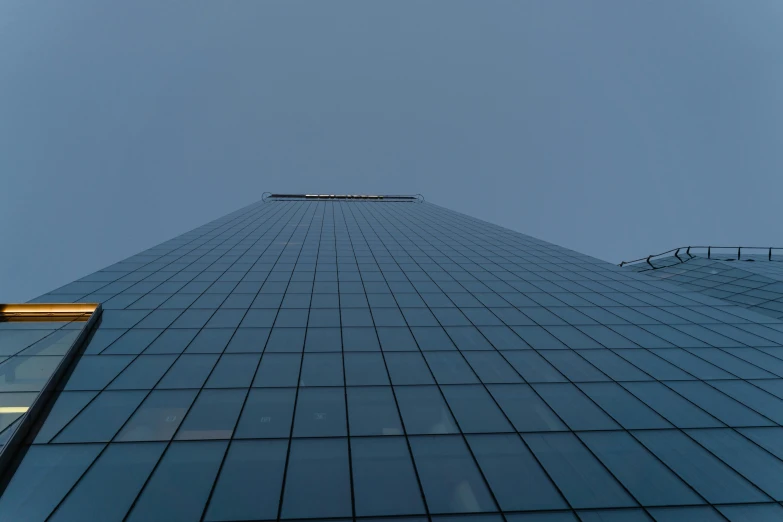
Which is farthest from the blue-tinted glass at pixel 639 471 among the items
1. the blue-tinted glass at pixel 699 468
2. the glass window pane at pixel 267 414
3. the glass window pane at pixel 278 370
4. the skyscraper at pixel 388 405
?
the glass window pane at pixel 278 370

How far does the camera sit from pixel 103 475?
29.2 feet

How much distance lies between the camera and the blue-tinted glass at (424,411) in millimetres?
10844

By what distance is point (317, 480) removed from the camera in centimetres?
900

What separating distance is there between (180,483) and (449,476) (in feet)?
21.0

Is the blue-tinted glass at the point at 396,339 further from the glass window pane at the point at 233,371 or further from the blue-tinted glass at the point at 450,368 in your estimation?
the glass window pane at the point at 233,371

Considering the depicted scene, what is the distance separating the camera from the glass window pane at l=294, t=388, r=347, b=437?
10.5 metres

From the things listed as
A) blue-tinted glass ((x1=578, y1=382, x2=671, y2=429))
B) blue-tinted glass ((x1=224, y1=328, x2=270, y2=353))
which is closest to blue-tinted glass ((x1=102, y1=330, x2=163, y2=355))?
blue-tinted glass ((x1=224, y1=328, x2=270, y2=353))

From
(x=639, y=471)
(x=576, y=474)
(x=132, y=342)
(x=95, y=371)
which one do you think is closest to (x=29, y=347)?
(x=95, y=371)

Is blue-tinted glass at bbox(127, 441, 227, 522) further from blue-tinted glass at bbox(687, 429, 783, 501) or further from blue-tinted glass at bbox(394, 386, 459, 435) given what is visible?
blue-tinted glass at bbox(687, 429, 783, 501)

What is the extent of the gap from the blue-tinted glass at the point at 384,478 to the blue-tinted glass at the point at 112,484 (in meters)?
5.04

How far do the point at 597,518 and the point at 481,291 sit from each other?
1453 centimetres

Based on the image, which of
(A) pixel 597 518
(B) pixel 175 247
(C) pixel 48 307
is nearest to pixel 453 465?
(A) pixel 597 518

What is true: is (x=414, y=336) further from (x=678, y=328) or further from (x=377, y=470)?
(x=678, y=328)

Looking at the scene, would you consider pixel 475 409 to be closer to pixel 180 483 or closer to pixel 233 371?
pixel 180 483
